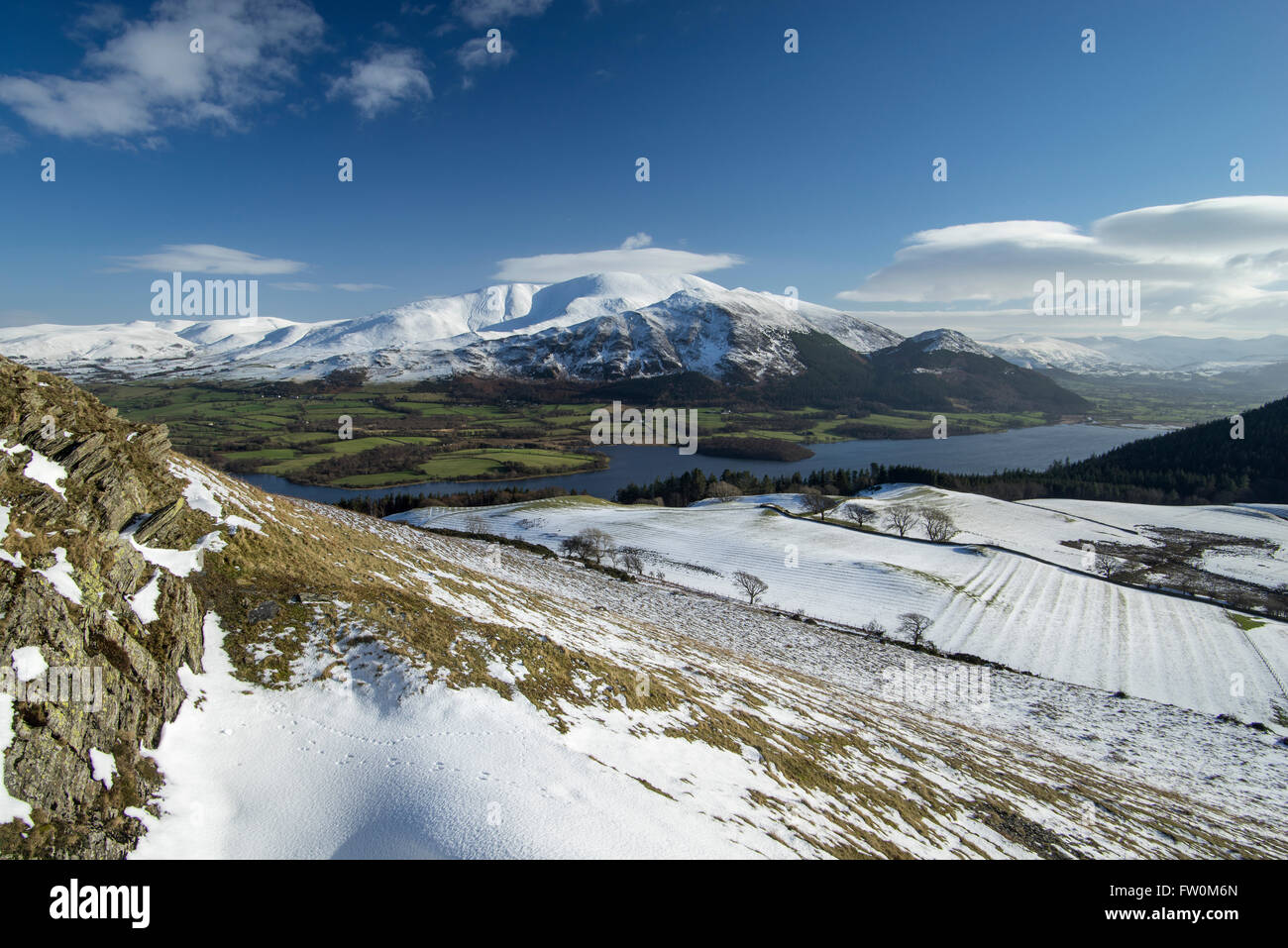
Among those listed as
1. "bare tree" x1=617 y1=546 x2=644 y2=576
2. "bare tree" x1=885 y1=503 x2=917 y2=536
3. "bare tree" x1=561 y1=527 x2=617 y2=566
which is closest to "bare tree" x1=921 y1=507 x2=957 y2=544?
"bare tree" x1=885 y1=503 x2=917 y2=536

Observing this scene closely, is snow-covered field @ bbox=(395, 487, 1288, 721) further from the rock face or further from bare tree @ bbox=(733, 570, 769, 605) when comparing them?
the rock face

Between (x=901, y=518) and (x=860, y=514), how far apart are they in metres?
6.53

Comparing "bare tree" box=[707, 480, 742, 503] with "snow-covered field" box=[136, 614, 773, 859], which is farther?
"bare tree" box=[707, 480, 742, 503]

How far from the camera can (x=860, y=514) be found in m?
84.8

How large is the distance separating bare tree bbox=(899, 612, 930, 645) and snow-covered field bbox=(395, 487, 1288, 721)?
1.02 meters

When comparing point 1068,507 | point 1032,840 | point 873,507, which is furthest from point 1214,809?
point 1068,507

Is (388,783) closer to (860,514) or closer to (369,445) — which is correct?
(860,514)

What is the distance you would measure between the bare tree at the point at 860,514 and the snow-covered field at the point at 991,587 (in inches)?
346

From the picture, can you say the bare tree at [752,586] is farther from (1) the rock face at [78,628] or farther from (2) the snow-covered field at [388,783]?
(1) the rock face at [78,628]

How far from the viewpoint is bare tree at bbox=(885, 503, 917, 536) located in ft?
258

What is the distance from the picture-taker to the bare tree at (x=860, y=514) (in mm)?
83750

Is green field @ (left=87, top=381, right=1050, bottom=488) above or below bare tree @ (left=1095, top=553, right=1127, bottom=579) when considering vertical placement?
above

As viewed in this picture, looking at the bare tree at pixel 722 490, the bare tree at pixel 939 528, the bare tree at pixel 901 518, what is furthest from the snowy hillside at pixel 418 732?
the bare tree at pixel 722 490
